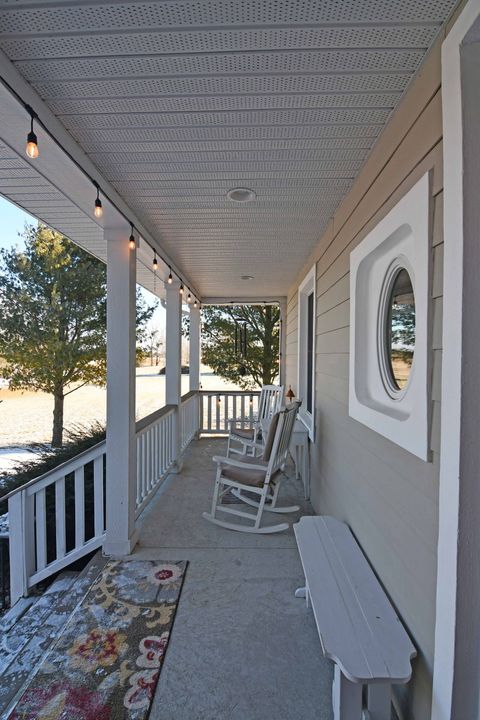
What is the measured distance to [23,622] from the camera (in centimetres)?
219

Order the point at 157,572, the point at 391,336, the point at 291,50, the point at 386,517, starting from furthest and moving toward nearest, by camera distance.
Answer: the point at 157,572
the point at 391,336
the point at 386,517
the point at 291,50

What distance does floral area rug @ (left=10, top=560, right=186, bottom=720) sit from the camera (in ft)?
4.85

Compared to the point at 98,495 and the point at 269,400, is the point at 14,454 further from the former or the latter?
the point at 98,495

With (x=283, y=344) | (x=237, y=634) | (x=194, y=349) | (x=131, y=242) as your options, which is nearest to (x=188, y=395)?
(x=194, y=349)

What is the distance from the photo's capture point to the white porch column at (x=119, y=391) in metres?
2.66

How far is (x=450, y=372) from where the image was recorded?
3.63 ft

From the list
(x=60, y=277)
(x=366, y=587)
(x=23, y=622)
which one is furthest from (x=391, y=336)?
(x=60, y=277)

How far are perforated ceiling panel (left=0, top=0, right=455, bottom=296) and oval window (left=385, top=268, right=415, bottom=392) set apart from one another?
0.70 meters

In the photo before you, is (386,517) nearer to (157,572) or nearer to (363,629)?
(363,629)

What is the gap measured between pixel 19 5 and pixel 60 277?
6305mm

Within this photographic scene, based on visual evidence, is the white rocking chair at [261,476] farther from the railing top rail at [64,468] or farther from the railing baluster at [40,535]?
the railing baluster at [40,535]

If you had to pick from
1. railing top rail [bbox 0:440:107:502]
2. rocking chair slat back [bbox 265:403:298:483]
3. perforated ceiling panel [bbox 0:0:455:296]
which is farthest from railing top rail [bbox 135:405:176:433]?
perforated ceiling panel [bbox 0:0:455:296]

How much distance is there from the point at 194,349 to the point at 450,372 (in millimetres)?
5664

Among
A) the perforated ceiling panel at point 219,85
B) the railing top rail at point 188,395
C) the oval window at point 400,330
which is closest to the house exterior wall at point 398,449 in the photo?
the perforated ceiling panel at point 219,85
